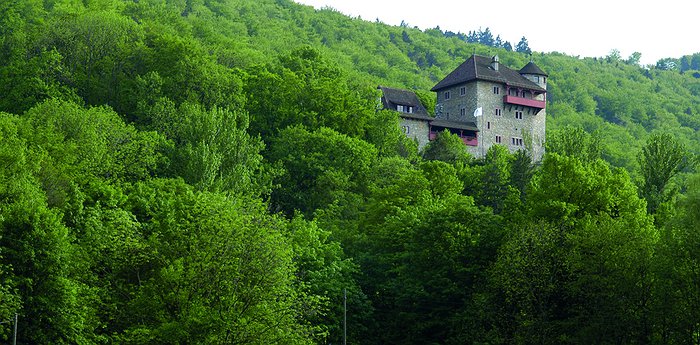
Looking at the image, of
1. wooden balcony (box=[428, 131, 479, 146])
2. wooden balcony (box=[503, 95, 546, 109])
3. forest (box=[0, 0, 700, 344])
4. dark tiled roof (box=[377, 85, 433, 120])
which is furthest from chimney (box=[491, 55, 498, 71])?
forest (box=[0, 0, 700, 344])

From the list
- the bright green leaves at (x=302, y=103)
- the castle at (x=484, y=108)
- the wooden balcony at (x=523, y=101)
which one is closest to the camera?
the bright green leaves at (x=302, y=103)

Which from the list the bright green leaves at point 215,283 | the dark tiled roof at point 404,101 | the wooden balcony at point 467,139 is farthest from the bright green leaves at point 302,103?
the bright green leaves at point 215,283

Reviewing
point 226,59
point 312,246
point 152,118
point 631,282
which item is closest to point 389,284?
point 312,246

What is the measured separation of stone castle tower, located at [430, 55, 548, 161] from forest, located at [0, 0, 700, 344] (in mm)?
11734

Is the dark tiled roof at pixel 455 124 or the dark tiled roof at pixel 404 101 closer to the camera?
the dark tiled roof at pixel 404 101

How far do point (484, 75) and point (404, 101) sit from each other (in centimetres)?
922

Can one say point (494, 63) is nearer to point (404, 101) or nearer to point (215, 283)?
point (404, 101)

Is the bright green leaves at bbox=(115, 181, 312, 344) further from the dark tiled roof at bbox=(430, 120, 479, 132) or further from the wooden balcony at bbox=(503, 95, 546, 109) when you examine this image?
the wooden balcony at bbox=(503, 95, 546, 109)

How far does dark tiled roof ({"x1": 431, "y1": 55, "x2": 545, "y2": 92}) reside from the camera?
327 ft

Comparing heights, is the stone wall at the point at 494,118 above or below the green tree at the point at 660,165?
above

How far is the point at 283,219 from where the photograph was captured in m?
53.2

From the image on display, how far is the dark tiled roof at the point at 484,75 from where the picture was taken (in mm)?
99750

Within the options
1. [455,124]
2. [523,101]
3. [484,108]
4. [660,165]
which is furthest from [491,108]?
[660,165]

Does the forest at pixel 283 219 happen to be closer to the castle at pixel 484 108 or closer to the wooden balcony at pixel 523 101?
the castle at pixel 484 108
